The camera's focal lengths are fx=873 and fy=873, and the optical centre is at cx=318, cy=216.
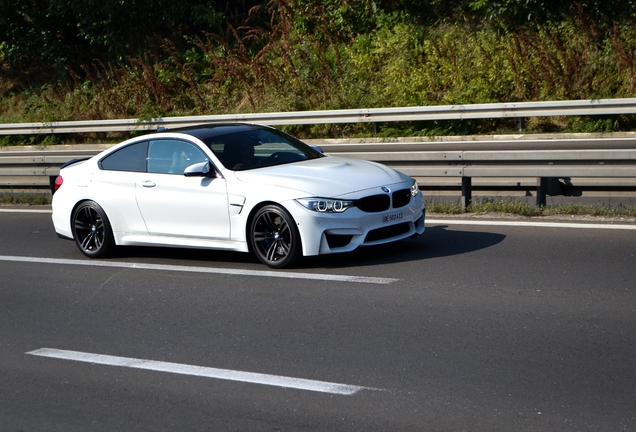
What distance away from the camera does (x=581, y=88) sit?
58.7 feet

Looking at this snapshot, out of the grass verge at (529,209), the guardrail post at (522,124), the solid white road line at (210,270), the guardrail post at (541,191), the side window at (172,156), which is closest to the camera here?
the solid white road line at (210,270)

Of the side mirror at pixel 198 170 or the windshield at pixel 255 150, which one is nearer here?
the side mirror at pixel 198 170

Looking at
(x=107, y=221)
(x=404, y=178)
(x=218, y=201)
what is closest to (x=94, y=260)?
(x=107, y=221)

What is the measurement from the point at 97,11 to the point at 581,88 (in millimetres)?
13941

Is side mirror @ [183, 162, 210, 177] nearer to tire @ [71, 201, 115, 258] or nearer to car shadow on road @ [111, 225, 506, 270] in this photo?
car shadow on road @ [111, 225, 506, 270]

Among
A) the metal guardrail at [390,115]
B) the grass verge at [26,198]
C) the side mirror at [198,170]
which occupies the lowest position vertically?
the grass verge at [26,198]

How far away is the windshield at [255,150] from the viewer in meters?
9.14

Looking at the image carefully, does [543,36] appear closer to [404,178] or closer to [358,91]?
[358,91]

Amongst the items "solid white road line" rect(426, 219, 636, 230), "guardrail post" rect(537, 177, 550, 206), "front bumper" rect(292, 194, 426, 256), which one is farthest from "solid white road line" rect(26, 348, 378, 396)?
"guardrail post" rect(537, 177, 550, 206)

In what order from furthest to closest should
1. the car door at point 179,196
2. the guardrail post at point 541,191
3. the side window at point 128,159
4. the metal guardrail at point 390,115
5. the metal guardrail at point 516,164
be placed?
1. the metal guardrail at point 390,115
2. the guardrail post at point 541,191
3. the metal guardrail at point 516,164
4. the side window at point 128,159
5. the car door at point 179,196

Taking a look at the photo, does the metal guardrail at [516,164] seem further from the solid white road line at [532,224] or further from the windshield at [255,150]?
the windshield at [255,150]

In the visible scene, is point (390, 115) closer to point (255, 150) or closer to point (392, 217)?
point (255, 150)

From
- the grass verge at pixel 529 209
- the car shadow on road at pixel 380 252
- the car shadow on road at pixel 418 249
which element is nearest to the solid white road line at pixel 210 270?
the car shadow on road at pixel 380 252

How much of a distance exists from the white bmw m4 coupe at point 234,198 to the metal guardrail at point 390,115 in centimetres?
794
